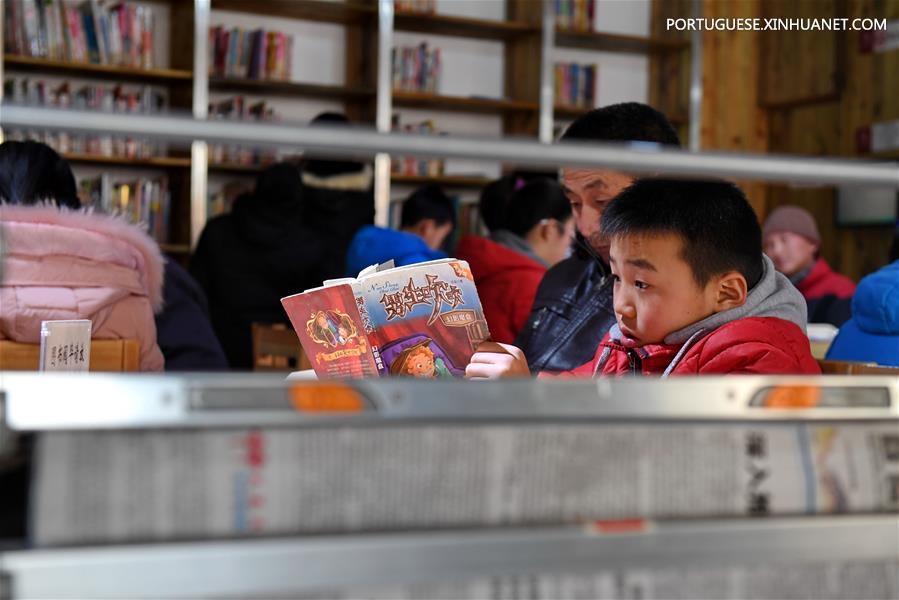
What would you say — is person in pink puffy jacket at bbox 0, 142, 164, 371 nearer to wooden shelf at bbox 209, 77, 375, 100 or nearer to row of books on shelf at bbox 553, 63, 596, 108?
wooden shelf at bbox 209, 77, 375, 100

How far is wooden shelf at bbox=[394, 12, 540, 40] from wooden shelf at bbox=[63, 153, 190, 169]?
1438 mm

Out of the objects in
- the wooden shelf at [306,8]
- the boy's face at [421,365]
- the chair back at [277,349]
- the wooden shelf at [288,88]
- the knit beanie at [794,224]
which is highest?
the wooden shelf at [306,8]

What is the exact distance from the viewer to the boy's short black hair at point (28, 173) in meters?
2.12

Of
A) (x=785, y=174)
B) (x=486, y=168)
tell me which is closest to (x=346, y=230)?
(x=486, y=168)

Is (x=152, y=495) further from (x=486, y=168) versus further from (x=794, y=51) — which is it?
(x=794, y=51)

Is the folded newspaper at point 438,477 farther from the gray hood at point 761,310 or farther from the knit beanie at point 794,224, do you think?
the knit beanie at point 794,224

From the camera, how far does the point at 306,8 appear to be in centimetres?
525

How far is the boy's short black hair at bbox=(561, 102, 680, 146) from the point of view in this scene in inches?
73.1

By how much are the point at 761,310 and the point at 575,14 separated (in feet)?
15.7

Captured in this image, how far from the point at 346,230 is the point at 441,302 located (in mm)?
3102

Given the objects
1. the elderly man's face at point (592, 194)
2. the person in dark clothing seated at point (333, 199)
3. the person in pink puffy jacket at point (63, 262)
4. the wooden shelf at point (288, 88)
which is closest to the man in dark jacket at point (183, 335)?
the person in pink puffy jacket at point (63, 262)

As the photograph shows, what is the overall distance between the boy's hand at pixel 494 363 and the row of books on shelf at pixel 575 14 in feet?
15.5

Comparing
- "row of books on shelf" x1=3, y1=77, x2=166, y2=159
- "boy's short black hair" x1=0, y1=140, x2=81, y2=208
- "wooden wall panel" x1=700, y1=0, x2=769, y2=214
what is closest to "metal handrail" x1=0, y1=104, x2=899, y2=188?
"boy's short black hair" x1=0, y1=140, x2=81, y2=208

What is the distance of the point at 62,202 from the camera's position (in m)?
2.20
